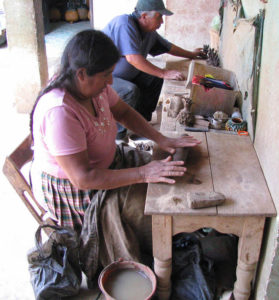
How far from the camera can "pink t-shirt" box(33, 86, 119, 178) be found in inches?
67.4

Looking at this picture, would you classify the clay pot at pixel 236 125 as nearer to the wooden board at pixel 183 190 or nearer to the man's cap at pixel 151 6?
the wooden board at pixel 183 190

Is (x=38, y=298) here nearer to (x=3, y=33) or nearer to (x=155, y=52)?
(x=155, y=52)

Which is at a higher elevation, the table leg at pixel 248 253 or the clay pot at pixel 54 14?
the table leg at pixel 248 253

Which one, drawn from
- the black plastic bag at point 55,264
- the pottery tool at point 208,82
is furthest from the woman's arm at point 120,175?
the pottery tool at point 208,82

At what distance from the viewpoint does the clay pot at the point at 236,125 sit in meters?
2.40

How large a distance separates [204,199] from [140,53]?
7.17 feet

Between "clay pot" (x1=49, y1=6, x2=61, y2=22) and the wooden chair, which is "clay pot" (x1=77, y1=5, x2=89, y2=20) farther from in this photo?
the wooden chair

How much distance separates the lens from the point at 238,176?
1915mm

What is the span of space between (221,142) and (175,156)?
38 cm

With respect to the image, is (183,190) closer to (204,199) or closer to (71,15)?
(204,199)

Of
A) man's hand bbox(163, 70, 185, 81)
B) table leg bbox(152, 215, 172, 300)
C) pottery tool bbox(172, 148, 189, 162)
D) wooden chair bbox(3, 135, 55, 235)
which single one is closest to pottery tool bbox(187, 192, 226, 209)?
table leg bbox(152, 215, 172, 300)

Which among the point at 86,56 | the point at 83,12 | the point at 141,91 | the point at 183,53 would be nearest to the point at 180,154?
the point at 86,56

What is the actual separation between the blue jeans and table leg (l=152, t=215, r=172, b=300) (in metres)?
2.05

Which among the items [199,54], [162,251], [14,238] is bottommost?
[14,238]
